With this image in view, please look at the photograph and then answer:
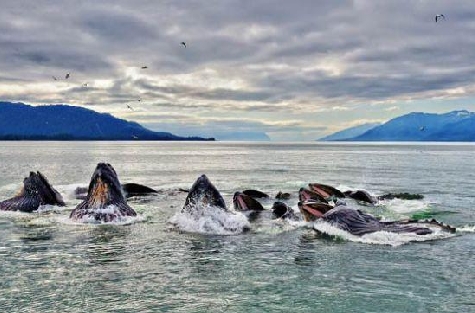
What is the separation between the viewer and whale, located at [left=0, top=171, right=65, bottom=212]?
96.3ft

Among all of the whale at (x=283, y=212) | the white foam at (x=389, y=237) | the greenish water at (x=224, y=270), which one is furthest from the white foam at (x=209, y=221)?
the white foam at (x=389, y=237)

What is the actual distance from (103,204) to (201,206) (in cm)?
577

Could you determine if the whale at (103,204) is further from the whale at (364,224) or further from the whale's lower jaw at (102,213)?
the whale at (364,224)

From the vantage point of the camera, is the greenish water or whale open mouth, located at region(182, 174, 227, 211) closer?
the greenish water

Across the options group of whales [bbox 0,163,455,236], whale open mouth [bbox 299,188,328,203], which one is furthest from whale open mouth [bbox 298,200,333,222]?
whale open mouth [bbox 299,188,328,203]

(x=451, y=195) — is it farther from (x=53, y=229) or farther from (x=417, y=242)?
(x=53, y=229)

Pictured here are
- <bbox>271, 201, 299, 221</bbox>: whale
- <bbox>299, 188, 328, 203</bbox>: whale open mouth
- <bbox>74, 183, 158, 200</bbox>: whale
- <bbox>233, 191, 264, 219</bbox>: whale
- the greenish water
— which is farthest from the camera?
<bbox>74, 183, 158, 200</bbox>: whale

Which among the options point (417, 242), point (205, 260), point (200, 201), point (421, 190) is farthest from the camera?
point (421, 190)

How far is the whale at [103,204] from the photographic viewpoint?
25828mm

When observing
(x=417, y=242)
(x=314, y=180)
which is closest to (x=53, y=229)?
(x=417, y=242)

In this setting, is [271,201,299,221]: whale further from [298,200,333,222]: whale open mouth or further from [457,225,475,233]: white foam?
[457,225,475,233]: white foam

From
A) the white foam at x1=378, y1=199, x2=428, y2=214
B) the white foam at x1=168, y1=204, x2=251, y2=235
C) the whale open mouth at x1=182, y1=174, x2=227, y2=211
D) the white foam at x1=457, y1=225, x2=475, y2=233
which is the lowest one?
the white foam at x1=378, y1=199, x2=428, y2=214

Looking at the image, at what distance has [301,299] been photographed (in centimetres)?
1356

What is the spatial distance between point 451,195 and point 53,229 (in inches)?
1248
